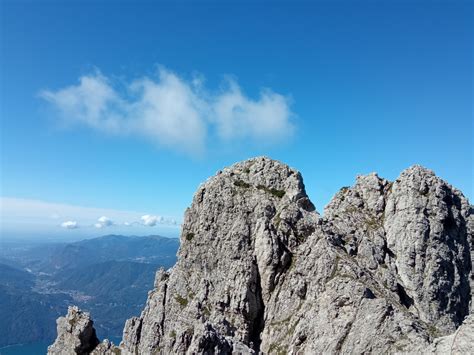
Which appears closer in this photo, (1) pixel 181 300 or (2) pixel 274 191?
(1) pixel 181 300

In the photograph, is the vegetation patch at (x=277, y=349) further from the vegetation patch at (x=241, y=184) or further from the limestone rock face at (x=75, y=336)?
the limestone rock face at (x=75, y=336)

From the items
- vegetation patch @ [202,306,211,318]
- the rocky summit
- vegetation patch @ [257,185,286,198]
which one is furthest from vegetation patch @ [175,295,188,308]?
vegetation patch @ [257,185,286,198]

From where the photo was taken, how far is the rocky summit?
5756 centimetres

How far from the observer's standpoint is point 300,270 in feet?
229

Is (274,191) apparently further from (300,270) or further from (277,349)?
(277,349)

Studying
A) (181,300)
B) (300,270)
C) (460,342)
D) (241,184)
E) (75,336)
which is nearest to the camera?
(460,342)

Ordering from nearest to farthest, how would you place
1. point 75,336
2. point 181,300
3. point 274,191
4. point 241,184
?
point 181,300 < point 75,336 < point 274,191 < point 241,184

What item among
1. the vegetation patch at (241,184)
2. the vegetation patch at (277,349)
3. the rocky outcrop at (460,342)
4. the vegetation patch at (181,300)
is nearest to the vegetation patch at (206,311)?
the vegetation patch at (181,300)

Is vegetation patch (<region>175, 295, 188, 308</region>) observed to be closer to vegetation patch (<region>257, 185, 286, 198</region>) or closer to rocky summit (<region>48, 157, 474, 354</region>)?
rocky summit (<region>48, 157, 474, 354</region>)

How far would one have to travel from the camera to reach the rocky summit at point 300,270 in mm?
57562

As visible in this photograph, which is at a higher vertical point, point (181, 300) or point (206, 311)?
point (181, 300)

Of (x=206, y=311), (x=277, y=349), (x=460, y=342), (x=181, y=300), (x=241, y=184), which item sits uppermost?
(x=241, y=184)

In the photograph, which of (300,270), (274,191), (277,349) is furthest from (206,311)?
(274,191)

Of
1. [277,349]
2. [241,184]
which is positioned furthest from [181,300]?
[241,184]
